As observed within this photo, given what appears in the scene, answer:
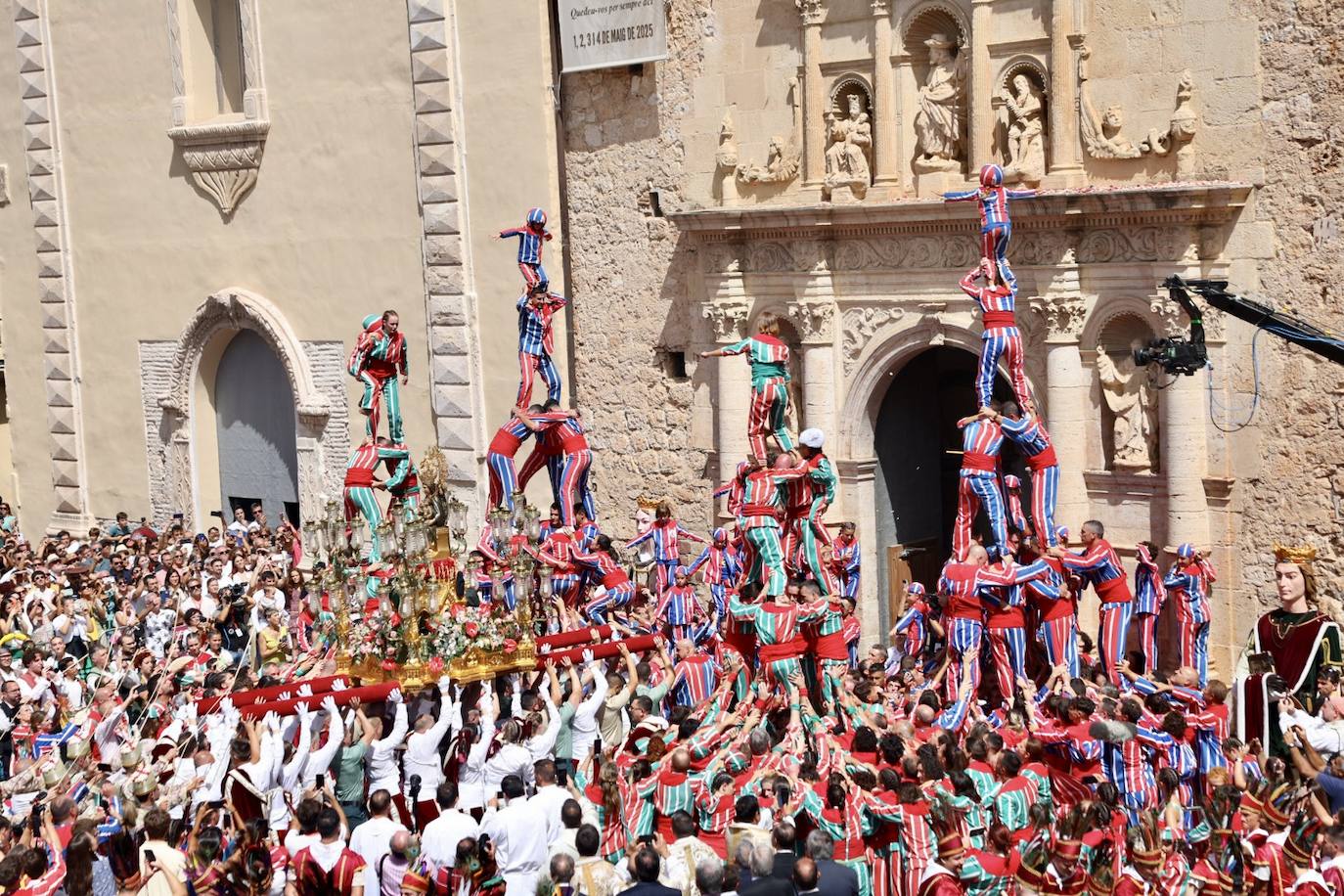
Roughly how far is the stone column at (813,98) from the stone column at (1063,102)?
224cm

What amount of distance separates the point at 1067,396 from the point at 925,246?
1803 millimetres

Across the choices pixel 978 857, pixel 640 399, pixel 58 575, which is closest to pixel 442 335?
pixel 640 399

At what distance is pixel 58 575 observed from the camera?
17375 mm

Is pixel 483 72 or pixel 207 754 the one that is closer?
pixel 207 754

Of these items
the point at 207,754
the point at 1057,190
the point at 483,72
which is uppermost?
the point at 483,72

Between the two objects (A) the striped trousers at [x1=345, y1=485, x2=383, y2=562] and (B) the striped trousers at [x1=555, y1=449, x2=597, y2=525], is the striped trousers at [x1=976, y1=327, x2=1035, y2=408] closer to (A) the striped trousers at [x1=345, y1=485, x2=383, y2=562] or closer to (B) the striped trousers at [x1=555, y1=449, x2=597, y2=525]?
(B) the striped trousers at [x1=555, y1=449, x2=597, y2=525]

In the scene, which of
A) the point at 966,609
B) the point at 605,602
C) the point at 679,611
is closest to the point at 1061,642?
the point at 966,609

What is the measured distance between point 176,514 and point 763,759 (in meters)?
12.9

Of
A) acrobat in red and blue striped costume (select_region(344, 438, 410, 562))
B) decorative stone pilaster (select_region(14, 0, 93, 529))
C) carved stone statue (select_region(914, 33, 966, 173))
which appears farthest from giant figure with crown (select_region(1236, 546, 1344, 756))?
decorative stone pilaster (select_region(14, 0, 93, 529))

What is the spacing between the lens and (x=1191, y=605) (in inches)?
502

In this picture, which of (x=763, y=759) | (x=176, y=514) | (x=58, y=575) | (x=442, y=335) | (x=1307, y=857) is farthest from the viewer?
(x=176, y=514)

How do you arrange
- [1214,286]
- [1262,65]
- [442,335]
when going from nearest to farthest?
[1214,286], [1262,65], [442,335]

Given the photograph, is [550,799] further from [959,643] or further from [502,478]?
[502,478]

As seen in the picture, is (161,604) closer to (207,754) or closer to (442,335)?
(442,335)
